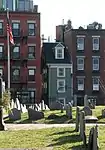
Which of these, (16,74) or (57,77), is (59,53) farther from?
(16,74)

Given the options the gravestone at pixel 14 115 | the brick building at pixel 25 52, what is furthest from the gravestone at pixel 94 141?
the brick building at pixel 25 52

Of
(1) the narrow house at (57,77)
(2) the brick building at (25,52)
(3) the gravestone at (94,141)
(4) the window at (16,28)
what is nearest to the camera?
(3) the gravestone at (94,141)

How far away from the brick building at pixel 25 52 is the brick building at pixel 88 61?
5.75 meters

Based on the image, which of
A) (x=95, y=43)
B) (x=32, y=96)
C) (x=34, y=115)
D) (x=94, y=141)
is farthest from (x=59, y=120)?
(x=95, y=43)

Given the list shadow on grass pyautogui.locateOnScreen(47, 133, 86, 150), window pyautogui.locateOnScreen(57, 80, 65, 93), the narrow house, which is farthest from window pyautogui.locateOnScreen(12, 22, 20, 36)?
shadow on grass pyautogui.locateOnScreen(47, 133, 86, 150)

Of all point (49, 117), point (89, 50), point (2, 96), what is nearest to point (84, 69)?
point (89, 50)

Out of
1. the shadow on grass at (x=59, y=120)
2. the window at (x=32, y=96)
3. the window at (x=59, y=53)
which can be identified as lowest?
the window at (x=32, y=96)

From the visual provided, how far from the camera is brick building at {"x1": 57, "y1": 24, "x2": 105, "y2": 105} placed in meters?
68.3

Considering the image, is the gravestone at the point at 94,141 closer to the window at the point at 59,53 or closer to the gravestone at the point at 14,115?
the gravestone at the point at 14,115

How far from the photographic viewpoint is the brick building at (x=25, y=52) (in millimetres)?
65312

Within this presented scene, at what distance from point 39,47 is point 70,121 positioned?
39.2 m

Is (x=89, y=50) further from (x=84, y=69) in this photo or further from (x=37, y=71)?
(x=37, y=71)

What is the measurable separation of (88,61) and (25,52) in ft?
31.2

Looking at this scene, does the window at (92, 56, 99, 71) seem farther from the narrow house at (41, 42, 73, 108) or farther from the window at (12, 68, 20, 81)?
the window at (12, 68, 20, 81)
